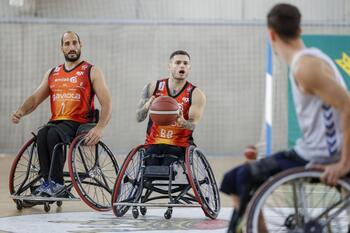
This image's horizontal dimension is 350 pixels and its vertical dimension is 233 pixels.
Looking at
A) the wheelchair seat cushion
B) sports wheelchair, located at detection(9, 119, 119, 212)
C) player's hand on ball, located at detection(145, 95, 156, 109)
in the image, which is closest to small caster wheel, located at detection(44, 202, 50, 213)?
sports wheelchair, located at detection(9, 119, 119, 212)

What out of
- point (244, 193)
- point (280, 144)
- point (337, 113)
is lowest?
point (280, 144)

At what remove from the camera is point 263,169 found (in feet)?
12.7

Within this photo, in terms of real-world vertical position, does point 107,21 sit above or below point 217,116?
above

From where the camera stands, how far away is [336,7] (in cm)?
1364

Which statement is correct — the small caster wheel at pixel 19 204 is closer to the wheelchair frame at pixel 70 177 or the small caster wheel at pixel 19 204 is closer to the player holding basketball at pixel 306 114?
the wheelchair frame at pixel 70 177

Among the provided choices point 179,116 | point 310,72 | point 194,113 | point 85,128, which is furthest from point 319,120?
point 85,128

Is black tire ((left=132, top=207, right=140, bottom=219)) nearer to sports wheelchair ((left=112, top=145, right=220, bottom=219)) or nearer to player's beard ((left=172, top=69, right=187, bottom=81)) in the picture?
sports wheelchair ((left=112, top=145, right=220, bottom=219))

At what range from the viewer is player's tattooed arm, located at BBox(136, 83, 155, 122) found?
648 cm

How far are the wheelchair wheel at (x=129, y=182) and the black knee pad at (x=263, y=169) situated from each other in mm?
2439

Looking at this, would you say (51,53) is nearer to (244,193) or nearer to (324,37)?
(324,37)

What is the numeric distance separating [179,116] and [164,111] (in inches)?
6.7

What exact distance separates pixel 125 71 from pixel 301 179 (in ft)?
33.4

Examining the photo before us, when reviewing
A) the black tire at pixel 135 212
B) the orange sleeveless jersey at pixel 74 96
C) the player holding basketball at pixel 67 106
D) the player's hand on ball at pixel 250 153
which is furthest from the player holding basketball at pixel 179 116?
the player's hand on ball at pixel 250 153

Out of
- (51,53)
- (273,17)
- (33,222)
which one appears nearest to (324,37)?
(51,53)
